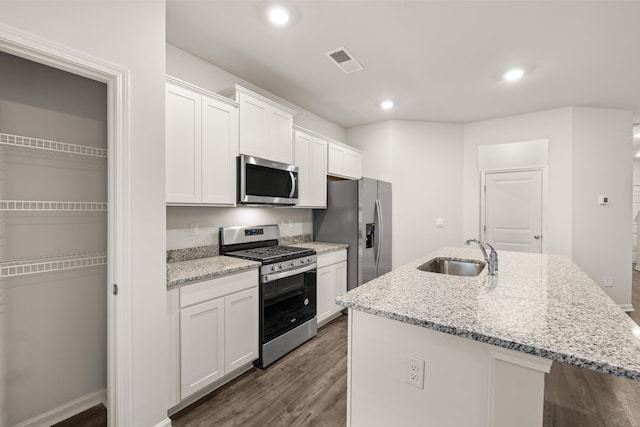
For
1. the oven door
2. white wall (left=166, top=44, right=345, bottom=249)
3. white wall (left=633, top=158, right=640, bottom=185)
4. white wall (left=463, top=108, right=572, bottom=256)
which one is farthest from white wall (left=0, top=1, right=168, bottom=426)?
white wall (left=633, top=158, right=640, bottom=185)

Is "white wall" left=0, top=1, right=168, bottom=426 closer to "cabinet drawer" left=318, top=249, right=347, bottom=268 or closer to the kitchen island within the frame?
the kitchen island

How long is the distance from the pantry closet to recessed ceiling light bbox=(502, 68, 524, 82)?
11.6 feet

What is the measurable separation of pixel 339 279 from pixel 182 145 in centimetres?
224

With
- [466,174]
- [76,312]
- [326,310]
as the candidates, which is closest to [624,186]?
[466,174]

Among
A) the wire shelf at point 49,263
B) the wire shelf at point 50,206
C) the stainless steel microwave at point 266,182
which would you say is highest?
the stainless steel microwave at point 266,182

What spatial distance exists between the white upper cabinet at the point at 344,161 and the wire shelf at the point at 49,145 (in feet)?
8.00

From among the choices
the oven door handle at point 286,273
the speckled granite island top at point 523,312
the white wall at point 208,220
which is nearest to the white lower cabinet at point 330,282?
the oven door handle at point 286,273

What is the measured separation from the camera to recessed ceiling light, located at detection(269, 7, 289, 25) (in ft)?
6.43

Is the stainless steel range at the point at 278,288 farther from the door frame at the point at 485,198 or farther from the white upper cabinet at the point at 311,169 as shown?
the door frame at the point at 485,198

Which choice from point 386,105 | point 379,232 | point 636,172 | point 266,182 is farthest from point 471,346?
point 636,172

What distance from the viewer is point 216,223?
8.90 feet

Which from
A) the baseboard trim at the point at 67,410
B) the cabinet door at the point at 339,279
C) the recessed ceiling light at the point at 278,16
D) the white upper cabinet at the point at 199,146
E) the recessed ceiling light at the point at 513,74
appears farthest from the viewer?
the cabinet door at the point at 339,279

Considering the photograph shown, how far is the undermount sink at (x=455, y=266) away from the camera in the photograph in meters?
2.35

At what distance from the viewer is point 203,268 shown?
210 cm
